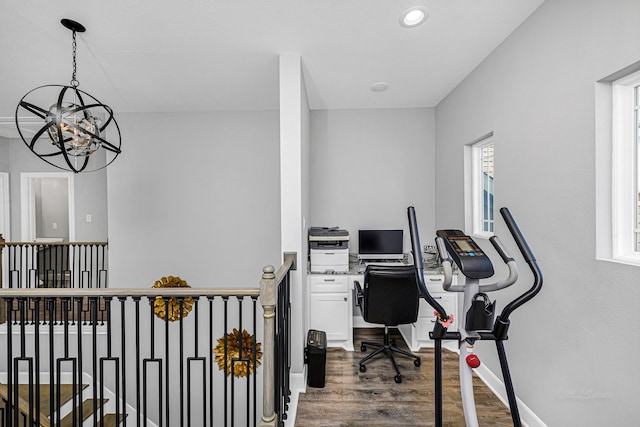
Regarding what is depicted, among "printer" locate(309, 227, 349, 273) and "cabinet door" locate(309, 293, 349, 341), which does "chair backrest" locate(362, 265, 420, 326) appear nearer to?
"cabinet door" locate(309, 293, 349, 341)

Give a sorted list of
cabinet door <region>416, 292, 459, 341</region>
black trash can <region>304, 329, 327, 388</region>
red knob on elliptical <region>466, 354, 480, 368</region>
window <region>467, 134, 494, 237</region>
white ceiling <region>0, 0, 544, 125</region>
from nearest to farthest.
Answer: red knob on elliptical <region>466, 354, 480, 368</region> → white ceiling <region>0, 0, 544, 125</region> → black trash can <region>304, 329, 327, 388</region> → window <region>467, 134, 494, 237</region> → cabinet door <region>416, 292, 459, 341</region>

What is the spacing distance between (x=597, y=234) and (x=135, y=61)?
3474mm

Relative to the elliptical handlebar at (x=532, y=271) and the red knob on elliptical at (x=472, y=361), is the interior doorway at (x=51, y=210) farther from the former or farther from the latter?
the elliptical handlebar at (x=532, y=271)

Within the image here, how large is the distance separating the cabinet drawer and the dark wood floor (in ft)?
→ 2.19

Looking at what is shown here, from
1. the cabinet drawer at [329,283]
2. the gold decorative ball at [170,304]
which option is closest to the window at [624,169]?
the cabinet drawer at [329,283]

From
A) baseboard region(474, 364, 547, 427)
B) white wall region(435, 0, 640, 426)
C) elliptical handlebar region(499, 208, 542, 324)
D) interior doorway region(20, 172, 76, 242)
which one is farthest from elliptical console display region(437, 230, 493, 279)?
interior doorway region(20, 172, 76, 242)

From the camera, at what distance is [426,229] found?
400 centimetres

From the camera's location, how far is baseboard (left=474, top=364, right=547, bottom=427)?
6.54 feet

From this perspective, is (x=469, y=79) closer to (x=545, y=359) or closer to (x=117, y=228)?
(x=545, y=359)

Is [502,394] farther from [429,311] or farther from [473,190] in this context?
[473,190]

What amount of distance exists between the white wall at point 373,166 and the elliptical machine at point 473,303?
2343 millimetres

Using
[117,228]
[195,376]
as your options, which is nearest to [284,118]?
[117,228]

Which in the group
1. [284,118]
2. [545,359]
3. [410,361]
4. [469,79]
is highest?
[469,79]

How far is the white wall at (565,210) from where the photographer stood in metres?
1.47
